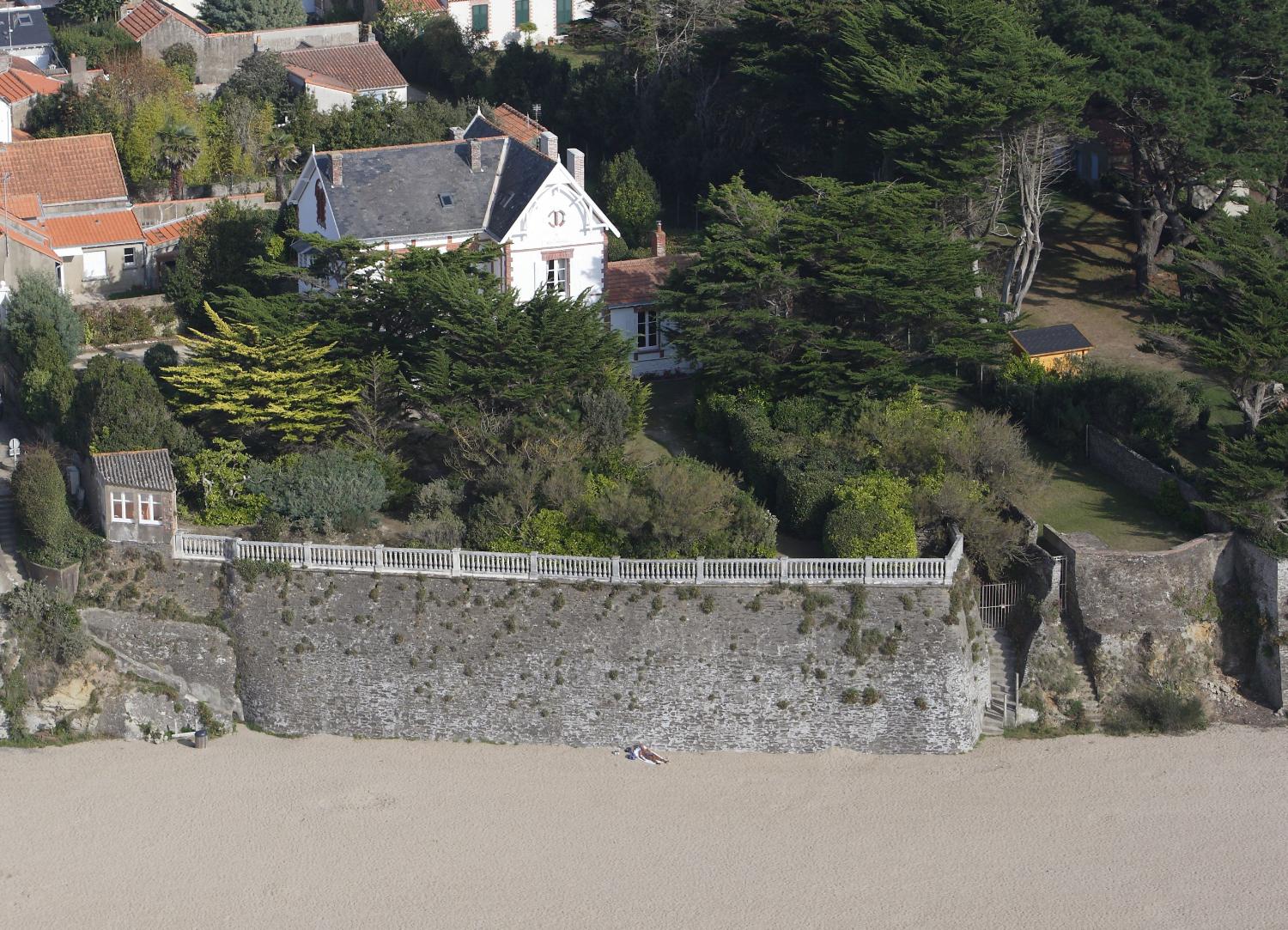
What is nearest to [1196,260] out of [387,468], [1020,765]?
[1020,765]

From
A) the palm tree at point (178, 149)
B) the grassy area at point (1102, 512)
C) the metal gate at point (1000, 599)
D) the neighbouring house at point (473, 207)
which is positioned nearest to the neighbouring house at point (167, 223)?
the palm tree at point (178, 149)

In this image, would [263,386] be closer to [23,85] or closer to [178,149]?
[178,149]

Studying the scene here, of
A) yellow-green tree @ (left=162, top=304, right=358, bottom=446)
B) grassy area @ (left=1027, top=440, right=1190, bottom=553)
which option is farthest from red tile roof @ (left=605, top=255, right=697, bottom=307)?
grassy area @ (left=1027, top=440, right=1190, bottom=553)

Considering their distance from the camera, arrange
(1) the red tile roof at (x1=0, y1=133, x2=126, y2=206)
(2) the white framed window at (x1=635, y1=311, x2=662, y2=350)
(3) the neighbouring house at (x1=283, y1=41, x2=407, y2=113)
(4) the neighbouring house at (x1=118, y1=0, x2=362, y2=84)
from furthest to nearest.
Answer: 1. (4) the neighbouring house at (x1=118, y1=0, x2=362, y2=84)
2. (3) the neighbouring house at (x1=283, y1=41, x2=407, y2=113)
3. (1) the red tile roof at (x1=0, y1=133, x2=126, y2=206)
4. (2) the white framed window at (x1=635, y1=311, x2=662, y2=350)

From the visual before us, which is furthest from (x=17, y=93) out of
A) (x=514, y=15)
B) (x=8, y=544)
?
(x=8, y=544)

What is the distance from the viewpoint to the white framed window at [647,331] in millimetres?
49750

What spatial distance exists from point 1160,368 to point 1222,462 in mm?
8863

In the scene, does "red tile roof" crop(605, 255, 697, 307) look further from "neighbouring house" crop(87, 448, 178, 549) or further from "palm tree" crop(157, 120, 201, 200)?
"palm tree" crop(157, 120, 201, 200)

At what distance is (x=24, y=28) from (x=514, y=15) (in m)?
18.8

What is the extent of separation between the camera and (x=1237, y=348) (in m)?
41.2

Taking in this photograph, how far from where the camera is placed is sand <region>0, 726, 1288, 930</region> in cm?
3431

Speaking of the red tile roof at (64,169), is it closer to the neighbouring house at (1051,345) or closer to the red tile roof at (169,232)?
the red tile roof at (169,232)

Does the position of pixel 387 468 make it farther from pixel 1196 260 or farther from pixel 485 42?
pixel 485 42

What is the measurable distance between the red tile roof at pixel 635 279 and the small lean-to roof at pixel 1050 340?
858 centimetres
